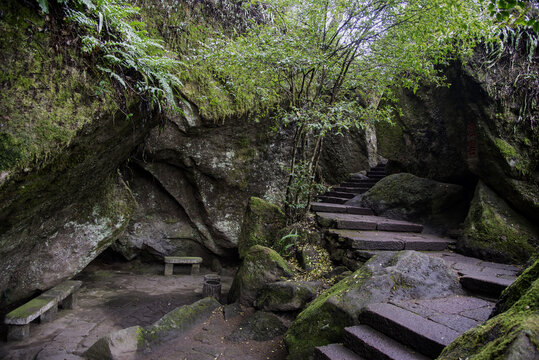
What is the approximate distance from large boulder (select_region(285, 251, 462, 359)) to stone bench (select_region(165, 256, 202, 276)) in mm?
4448

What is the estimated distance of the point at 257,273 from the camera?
4.92 m

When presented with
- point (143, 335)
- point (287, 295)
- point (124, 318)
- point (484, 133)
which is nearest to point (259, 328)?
point (287, 295)

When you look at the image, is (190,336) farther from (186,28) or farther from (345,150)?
(345,150)

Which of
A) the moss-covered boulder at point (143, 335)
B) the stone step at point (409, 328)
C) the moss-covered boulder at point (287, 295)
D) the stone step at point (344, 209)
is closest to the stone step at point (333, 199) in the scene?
the stone step at point (344, 209)

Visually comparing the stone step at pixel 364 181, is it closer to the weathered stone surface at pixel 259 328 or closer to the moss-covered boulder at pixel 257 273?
the moss-covered boulder at pixel 257 273

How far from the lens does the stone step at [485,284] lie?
332 centimetres

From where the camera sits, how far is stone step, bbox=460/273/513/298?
3322 mm

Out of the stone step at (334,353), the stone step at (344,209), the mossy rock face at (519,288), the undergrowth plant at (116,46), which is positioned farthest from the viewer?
the stone step at (344,209)

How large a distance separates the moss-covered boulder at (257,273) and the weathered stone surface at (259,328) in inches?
21.2

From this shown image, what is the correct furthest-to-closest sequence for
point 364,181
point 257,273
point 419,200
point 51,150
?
1. point 364,181
2. point 419,200
3. point 257,273
4. point 51,150

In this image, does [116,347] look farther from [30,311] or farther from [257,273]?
[257,273]

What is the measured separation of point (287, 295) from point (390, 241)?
2.00 metres

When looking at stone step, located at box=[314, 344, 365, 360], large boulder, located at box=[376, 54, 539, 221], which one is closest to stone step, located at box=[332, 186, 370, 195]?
large boulder, located at box=[376, 54, 539, 221]

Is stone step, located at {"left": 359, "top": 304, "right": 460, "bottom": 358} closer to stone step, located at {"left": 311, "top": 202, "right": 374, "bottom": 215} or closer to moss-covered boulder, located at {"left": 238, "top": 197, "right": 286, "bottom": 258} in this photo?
moss-covered boulder, located at {"left": 238, "top": 197, "right": 286, "bottom": 258}
